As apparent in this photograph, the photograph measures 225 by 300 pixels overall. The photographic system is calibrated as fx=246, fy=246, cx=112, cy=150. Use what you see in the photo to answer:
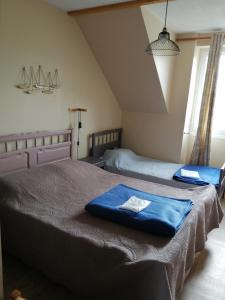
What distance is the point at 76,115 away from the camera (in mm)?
3455

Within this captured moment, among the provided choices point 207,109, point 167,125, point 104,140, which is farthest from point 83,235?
point 207,109

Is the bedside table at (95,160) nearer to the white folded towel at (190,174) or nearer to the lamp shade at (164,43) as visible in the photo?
the white folded towel at (190,174)

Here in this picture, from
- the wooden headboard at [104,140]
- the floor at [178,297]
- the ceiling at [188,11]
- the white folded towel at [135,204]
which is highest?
the ceiling at [188,11]

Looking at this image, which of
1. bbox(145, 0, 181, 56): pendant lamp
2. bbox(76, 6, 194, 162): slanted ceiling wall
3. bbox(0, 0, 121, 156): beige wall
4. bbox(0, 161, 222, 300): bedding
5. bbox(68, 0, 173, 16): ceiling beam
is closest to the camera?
bbox(0, 161, 222, 300): bedding

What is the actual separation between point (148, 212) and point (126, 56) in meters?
2.32

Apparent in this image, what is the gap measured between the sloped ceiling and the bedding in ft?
5.85

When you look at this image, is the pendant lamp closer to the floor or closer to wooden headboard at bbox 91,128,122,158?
wooden headboard at bbox 91,128,122,158

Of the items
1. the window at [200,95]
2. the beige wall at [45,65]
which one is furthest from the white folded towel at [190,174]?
the beige wall at [45,65]

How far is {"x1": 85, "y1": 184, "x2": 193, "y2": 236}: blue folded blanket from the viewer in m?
1.80

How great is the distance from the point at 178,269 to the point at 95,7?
276 centimetres

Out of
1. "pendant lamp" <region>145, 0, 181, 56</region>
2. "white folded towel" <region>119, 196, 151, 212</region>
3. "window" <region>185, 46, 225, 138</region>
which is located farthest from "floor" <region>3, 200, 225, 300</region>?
"window" <region>185, 46, 225, 138</region>

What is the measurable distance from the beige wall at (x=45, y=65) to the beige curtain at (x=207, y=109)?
5.33ft

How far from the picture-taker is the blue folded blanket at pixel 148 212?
5.91 ft

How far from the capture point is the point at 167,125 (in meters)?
4.15
